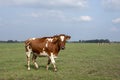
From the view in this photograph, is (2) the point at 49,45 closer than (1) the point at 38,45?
Yes

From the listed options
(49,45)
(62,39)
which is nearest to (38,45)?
(49,45)

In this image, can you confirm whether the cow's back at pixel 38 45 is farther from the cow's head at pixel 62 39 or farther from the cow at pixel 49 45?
the cow's head at pixel 62 39

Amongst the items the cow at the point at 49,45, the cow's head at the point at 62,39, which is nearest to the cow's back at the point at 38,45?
the cow at the point at 49,45

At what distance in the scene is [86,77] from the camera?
1680 cm

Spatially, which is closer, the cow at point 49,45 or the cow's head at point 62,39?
the cow's head at point 62,39

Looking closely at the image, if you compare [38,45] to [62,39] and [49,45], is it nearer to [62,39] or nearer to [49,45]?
[49,45]

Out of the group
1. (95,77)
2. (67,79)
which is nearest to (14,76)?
(67,79)

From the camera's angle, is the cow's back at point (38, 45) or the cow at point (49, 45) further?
the cow's back at point (38, 45)

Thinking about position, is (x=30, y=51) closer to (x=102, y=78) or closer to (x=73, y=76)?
(x=73, y=76)

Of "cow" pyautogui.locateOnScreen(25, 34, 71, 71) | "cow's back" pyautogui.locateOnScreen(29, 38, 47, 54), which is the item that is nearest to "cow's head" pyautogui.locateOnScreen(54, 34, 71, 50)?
"cow" pyautogui.locateOnScreen(25, 34, 71, 71)

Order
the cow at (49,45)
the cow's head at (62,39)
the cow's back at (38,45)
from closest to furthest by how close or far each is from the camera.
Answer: the cow's head at (62,39) → the cow at (49,45) → the cow's back at (38,45)

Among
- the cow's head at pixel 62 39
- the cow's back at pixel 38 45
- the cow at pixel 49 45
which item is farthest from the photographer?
the cow's back at pixel 38 45

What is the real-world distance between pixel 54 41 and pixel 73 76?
361 centimetres

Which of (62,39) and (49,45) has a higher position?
(62,39)
